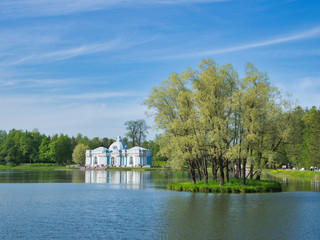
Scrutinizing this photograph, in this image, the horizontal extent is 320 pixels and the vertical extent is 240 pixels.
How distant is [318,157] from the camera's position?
225 ft

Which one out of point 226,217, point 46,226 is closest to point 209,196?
point 226,217

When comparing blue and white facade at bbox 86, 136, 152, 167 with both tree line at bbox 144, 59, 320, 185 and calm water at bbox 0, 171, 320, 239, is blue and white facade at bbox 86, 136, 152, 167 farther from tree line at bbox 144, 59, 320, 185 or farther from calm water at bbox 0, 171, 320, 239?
calm water at bbox 0, 171, 320, 239

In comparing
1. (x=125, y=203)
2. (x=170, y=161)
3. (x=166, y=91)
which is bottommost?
(x=125, y=203)

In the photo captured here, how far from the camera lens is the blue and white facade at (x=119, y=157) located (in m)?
132

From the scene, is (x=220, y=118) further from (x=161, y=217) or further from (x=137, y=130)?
(x=137, y=130)

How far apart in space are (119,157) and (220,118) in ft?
329

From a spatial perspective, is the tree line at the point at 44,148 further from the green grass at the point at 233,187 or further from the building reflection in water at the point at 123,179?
the green grass at the point at 233,187

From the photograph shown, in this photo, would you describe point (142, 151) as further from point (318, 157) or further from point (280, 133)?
point (280, 133)

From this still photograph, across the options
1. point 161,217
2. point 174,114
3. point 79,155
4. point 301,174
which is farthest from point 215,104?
point 79,155

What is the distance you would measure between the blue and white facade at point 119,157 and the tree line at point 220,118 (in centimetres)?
8799

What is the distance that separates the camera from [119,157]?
137 meters

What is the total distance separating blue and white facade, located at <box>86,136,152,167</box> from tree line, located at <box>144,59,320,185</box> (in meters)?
88.0

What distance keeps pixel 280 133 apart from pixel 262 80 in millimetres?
6391

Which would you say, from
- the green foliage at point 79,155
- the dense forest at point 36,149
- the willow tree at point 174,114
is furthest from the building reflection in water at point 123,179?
the green foliage at point 79,155
